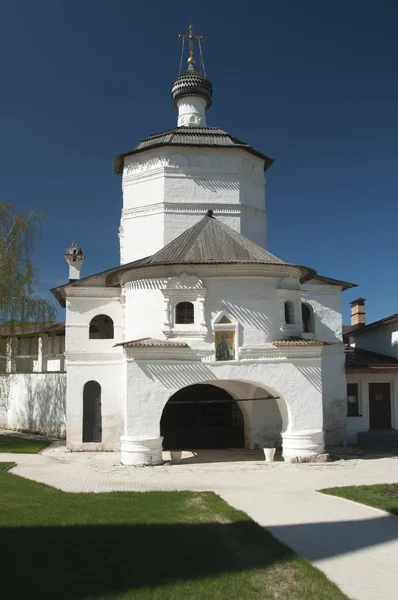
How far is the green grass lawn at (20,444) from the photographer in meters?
16.2

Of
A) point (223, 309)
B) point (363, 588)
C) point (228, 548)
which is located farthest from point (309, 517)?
point (223, 309)

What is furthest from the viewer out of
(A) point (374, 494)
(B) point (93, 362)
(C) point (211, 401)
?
(B) point (93, 362)

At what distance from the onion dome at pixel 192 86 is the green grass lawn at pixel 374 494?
1569 cm

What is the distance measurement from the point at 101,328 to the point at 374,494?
10.3 metres

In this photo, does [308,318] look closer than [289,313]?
No

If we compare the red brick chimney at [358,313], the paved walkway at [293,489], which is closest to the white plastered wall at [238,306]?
the paved walkway at [293,489]

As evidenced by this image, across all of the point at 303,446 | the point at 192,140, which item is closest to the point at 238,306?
the point at 303,446

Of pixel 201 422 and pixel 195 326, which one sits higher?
pixel 195 326

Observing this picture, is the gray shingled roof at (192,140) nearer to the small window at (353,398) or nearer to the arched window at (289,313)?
the arched window at (289,313)

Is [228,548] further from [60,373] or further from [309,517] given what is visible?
[60,373]

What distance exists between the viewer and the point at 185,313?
14.5 meters

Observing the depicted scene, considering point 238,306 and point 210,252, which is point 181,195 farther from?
point 238,306

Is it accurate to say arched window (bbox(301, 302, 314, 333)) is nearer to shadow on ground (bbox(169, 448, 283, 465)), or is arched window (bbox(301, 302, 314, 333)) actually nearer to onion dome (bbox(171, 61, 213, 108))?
shadow on ground (bbox(169, 448, 283, 465))

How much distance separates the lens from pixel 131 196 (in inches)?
754
